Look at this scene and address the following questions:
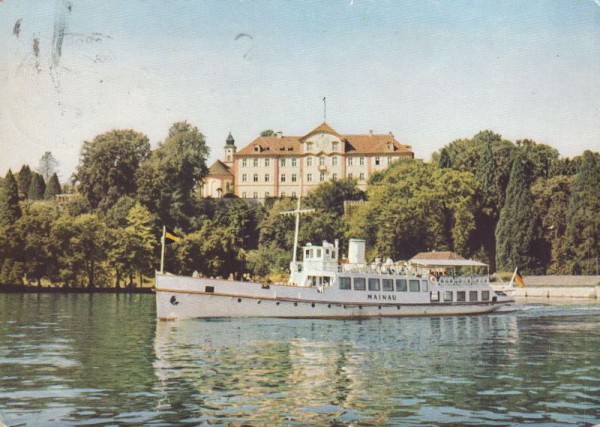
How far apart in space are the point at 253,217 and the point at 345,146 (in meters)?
16.5

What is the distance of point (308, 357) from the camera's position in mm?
19969

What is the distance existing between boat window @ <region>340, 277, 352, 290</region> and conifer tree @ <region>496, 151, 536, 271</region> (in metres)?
14.5

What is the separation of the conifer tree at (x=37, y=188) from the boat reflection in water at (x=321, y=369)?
13.6m

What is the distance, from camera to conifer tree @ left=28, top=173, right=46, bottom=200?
39147mm

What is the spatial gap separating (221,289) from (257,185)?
22.2 m

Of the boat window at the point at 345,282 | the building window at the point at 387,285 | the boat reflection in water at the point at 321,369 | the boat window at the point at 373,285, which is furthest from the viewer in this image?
the building window at the point at 387,285

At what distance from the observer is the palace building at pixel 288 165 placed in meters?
48.3

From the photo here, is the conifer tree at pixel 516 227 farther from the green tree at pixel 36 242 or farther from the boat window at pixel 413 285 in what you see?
the green tree at pixel 36 242

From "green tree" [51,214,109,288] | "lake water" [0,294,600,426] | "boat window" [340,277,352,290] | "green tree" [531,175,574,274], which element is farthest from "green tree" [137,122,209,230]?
"green tree" [531,175,574,274]

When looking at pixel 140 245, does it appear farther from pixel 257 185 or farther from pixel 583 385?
pixel 583 385

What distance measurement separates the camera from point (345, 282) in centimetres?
3322

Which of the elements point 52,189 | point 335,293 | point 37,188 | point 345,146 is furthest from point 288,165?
point 335,293

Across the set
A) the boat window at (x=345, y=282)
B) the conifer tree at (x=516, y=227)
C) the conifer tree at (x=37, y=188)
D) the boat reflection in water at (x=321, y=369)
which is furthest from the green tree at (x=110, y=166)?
the conifer tree at (x=516, y=227)

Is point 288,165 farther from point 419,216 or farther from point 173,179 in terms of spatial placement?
point 173,179
